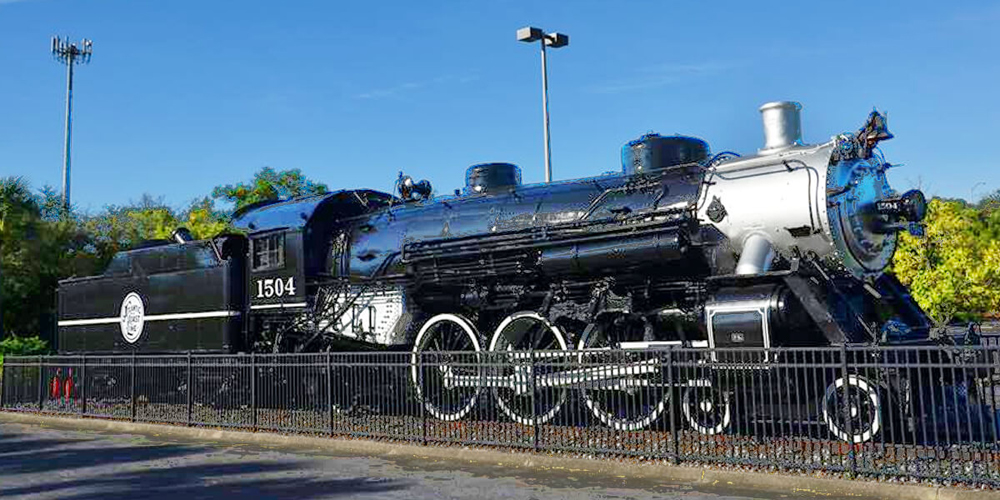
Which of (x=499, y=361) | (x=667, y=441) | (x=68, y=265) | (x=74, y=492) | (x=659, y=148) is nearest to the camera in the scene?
(x=74, y=492)

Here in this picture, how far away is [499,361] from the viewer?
412 inches

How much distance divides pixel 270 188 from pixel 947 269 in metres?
28.3

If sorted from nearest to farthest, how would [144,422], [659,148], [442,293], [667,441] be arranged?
[667,441]
[659,148]
[442,293]
[144,422]

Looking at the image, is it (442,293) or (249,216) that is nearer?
(442,293)

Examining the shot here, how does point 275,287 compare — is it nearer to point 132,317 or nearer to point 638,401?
point 132,317

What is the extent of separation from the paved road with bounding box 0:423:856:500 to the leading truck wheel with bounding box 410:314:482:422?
1.23m

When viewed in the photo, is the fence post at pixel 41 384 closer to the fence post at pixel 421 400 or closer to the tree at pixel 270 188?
the fence post at pixel 421 400

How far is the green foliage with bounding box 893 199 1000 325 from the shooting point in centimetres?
2417

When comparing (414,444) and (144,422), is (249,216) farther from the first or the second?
(414,444)

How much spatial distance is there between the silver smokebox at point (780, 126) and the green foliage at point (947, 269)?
12.6 meters

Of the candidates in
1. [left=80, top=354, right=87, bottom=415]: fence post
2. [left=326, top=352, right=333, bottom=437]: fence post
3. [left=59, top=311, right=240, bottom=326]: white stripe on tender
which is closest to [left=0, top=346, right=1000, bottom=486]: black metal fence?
[left=326, top=352, right=333, bottom=437]: fence post

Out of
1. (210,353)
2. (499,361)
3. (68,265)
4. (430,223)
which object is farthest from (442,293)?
(68,265)

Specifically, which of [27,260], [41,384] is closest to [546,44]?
[41,384]

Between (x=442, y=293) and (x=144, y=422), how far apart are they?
5429 millimetres
